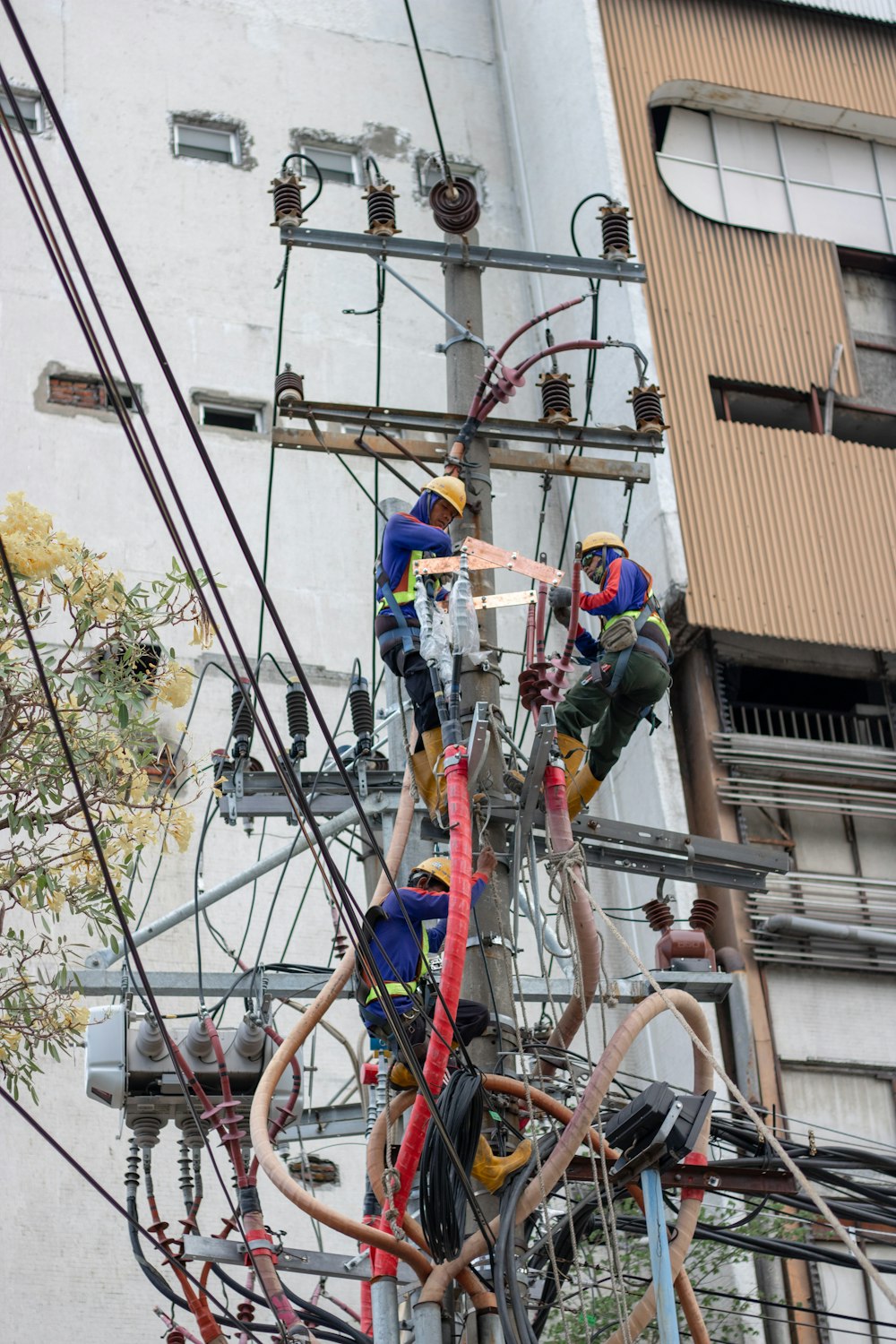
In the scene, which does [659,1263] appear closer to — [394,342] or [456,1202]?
[456,1202]

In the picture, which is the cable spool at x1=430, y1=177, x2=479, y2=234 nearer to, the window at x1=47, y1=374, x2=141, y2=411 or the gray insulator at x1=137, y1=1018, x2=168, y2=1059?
the gray insulator at x1=137, y1=1018, x2=168, y2=1059

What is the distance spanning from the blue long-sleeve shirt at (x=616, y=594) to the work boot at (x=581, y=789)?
78 cm

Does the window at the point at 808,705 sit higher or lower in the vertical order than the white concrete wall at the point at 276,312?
lower

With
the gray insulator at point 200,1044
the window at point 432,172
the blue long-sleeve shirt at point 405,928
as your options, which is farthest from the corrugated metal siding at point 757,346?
the blue long-sleeve shirt at point 405,928

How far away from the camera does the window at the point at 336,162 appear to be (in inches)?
1075

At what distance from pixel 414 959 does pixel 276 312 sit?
15.9m

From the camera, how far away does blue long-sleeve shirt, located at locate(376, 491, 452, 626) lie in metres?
12.0

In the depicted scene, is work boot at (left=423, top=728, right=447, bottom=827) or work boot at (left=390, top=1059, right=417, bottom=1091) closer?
work boot at (left=390, top=1059, right=417, bottom=1091)

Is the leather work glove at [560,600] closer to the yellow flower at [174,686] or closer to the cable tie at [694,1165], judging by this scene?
the yellow flower at [174,686]

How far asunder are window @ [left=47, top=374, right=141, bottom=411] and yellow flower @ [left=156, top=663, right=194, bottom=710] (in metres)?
12.4

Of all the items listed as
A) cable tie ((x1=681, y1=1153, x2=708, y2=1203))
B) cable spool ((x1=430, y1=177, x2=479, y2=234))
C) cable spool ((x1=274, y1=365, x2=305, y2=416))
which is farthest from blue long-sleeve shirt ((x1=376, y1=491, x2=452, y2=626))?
cable tie ((x1=681, y1=1153, x2=708, y2=1203))

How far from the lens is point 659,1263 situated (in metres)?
9.25

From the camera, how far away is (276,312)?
25.6 meters

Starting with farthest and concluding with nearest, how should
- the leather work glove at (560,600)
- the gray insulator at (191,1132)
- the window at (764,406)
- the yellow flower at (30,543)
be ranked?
1. the window at (764,406)
2. the gray insulator at (191,1132)
3. the leather work glove at (560,600)
4. the yellow flower at (30,543)
